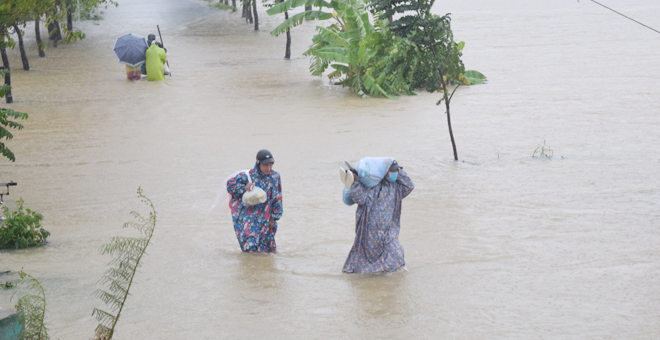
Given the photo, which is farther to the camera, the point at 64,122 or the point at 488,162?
the point at 64,122

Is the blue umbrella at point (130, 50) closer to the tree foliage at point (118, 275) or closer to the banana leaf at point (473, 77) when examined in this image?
the banana leaf at point (473, 77)

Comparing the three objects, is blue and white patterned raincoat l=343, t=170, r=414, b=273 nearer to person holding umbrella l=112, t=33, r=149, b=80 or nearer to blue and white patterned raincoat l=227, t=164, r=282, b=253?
blue and white patterned raincoat l=227, t=164, r=282, b=253

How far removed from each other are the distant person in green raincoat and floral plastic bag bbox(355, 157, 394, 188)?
16737mm

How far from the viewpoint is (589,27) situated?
3800 centimetres

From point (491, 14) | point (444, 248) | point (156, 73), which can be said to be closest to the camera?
point (444, 248)

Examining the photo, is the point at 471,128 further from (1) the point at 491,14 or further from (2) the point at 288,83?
(1) the point at 491,14

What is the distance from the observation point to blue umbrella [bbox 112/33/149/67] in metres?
22.4

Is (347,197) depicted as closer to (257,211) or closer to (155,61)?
(257,211)

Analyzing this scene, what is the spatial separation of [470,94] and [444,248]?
12.1m

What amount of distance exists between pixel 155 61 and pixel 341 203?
1377cm

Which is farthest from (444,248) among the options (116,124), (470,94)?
(470,94)

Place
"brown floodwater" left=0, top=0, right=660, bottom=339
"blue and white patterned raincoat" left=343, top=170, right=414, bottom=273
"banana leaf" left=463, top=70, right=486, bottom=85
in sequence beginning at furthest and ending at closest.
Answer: "banana leaf" left=463, top=70, right=486, bottom=85 < "blue and white patterned raincoat" left=343, top=170, right=414, bottom=273 < "brown floodwater" left=0, top=0, right=660, bottom=339

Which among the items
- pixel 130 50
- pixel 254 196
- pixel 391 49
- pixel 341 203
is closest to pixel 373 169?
pixel 254 196

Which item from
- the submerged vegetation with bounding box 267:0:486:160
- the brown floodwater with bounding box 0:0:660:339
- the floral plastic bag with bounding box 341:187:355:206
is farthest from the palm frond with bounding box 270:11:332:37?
the floral plastic bag with bounding box 341:187:355:206
